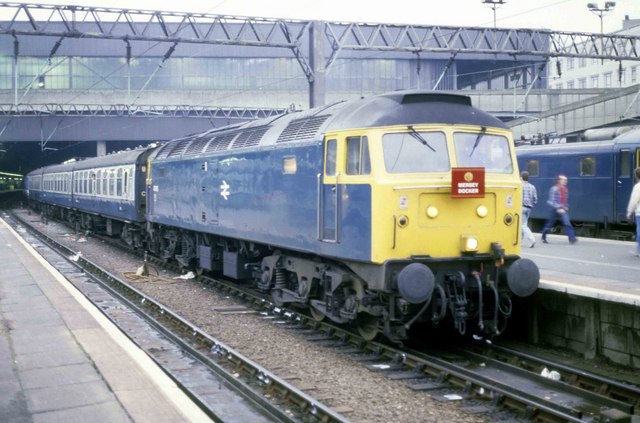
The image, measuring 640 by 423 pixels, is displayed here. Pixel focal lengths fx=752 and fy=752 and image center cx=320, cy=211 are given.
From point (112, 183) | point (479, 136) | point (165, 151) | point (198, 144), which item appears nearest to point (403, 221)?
point (479, 136)

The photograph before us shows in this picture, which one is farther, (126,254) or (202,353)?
(126,254)

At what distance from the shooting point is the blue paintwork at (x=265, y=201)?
9.91 metres

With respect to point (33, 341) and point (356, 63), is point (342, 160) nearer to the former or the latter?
point (33, 341)

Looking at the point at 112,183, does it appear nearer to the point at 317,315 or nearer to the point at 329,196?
the point at 317,315

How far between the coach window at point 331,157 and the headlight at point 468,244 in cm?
197

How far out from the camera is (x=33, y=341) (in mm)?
9477

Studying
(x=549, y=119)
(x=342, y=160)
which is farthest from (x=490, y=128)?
(x=549, y=119)

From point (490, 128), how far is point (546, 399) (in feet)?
12.9

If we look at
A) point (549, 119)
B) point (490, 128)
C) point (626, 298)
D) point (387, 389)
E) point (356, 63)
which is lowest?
point (387, 389)

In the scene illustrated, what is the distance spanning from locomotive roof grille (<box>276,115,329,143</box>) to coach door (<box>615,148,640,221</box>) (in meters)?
11.4

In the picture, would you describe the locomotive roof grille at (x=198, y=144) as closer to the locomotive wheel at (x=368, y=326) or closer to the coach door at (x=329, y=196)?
the coach door at (x=329, y=196)

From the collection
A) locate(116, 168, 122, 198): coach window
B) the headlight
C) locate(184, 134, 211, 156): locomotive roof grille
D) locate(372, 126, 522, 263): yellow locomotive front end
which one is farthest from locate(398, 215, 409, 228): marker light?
locate(116, 168, 122, 198): coach window

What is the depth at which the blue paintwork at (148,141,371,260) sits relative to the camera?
991cm

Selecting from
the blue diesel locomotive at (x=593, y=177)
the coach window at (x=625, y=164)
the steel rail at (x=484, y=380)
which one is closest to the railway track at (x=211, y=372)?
the steel rail at (x=484, y=380)
